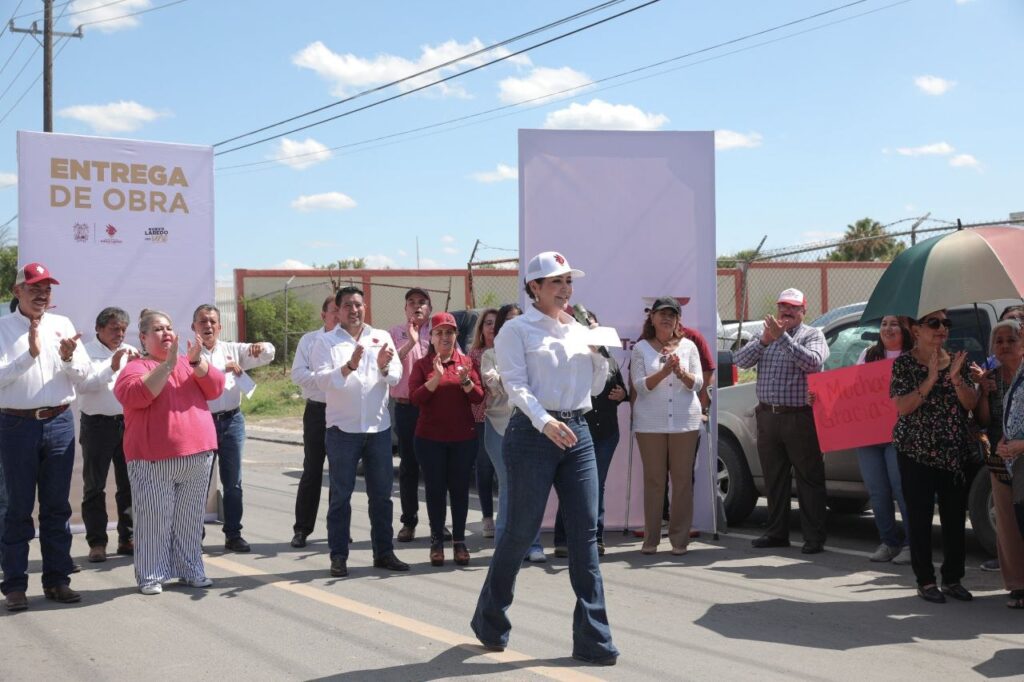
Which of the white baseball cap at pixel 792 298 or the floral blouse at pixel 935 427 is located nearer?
the floral blouse at pixel 935 427

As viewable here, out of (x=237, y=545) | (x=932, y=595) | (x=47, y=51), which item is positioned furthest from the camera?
(x=47, y=51)

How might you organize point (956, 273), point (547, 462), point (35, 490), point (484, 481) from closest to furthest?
point (547, 462), point (956, 273), point (35, 490), point (484, 481)

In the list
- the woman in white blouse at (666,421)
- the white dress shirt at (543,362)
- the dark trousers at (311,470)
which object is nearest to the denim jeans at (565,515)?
the white dress shirt at (543,362)

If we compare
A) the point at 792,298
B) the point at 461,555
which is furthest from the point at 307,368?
the point at 792,298

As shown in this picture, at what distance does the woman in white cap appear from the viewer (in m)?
5.26

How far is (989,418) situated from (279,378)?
22.5 metres

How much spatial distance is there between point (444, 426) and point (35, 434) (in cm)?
278

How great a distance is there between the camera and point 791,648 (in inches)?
218

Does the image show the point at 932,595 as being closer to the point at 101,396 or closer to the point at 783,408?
the point at 783,408

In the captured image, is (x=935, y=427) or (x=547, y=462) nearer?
(x=547, y=462)

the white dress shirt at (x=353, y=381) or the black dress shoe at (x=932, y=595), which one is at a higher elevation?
the white dress shirt at (x=353, y=381)

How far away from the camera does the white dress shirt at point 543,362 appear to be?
210 inches

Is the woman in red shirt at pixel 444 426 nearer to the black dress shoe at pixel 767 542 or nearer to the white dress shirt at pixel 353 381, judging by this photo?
the white dress shirt at pixel 353 381

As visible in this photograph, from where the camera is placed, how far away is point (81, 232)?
8.86 metres
